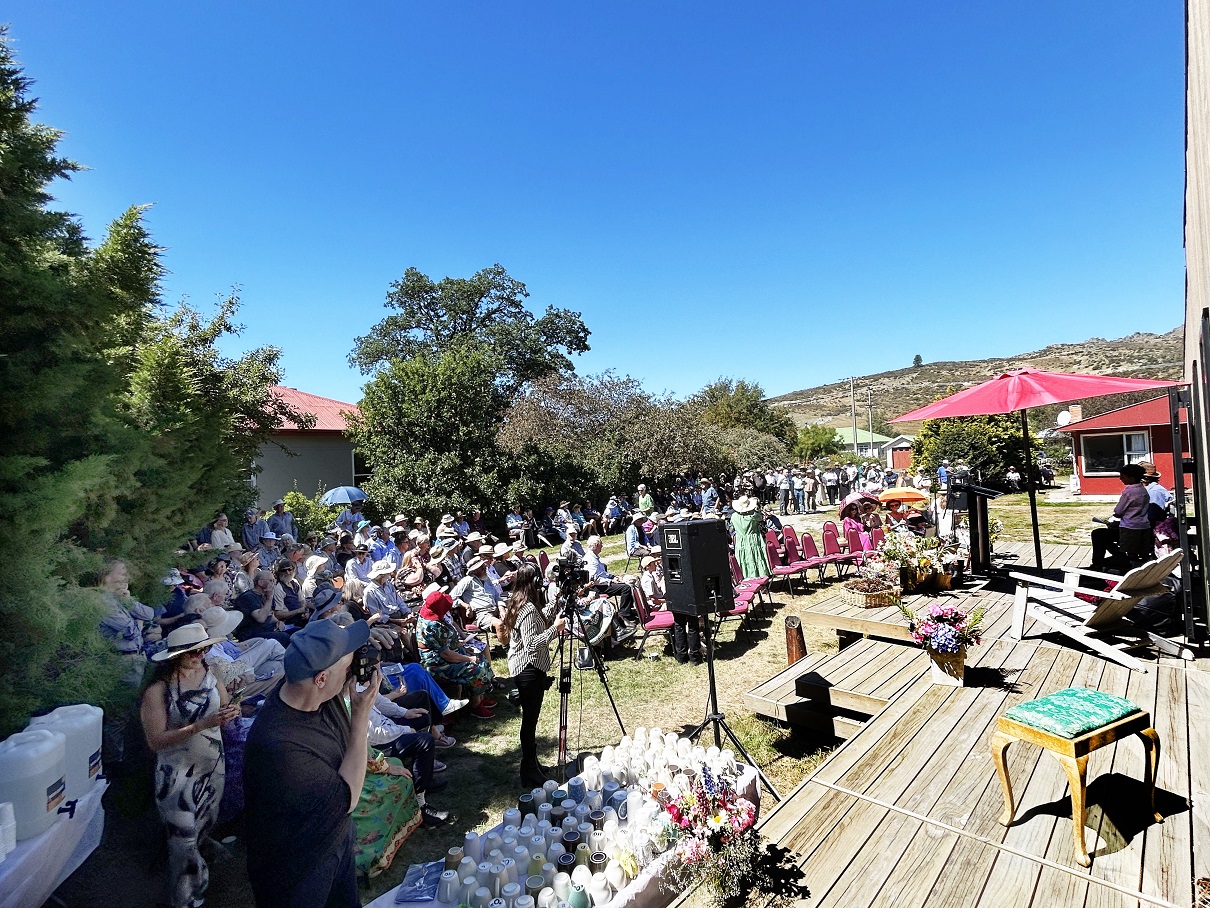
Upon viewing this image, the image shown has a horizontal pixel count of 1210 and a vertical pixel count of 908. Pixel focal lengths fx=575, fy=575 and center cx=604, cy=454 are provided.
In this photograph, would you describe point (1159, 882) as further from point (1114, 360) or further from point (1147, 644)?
point (1114, 360)

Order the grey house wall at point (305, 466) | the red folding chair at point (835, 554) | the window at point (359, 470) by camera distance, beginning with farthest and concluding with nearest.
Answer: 1. the window at point (359, 470)
2. the grey house wall at point (305, 466)
3. the red folding chair at point (835, 554)

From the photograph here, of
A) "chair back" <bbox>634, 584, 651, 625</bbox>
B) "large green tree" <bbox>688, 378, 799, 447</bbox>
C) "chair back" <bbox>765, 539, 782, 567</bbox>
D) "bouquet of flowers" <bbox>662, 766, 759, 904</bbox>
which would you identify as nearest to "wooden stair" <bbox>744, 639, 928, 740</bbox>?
"bouquet of flowers" <bbox>662, 766, 759, 904</bbox>

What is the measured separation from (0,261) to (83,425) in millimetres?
997

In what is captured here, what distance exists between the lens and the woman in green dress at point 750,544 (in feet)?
30.5

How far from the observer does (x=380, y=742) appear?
411 cm

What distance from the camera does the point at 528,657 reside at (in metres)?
4.48

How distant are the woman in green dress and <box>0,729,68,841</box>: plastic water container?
8306mm

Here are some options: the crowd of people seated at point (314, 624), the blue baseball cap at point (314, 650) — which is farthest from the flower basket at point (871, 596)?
the blue baseball cap at point (314, 650)

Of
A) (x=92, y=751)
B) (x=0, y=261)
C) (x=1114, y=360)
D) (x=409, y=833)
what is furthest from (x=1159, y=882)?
(x=1114, y=360)

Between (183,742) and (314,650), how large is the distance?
6.06ft

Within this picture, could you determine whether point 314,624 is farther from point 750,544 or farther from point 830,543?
point 830,543

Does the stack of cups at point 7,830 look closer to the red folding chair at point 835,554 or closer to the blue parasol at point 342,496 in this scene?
the red folding chair at point 835,554

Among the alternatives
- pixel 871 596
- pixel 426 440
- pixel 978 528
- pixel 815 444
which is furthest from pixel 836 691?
pixel 815 444

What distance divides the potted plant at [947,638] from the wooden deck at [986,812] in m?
0.16
